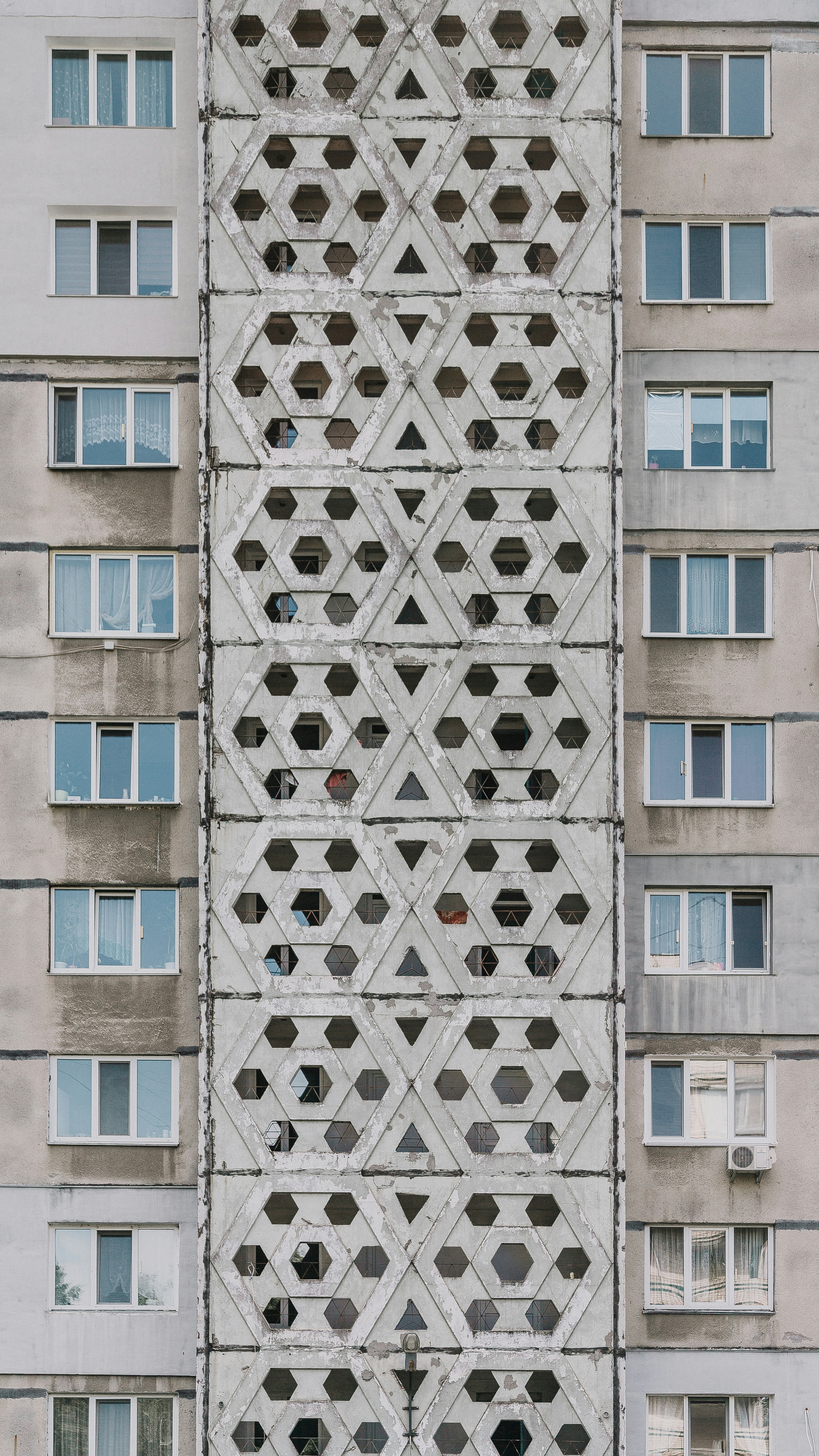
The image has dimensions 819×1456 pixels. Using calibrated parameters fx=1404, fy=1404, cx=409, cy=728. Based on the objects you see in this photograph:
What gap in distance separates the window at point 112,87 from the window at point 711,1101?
1386cm

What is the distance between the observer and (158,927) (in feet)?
58.2

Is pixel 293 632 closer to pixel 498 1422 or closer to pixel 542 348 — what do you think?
pixel 542 348

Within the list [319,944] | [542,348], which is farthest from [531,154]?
[319,944]

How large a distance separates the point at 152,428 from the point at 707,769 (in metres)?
8.40

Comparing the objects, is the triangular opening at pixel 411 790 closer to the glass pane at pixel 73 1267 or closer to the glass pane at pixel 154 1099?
the glass pane at pixel 154 1099

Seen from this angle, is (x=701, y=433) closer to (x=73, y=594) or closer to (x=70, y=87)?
(x=73, y=594)

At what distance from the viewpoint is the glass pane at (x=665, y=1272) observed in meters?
17.4

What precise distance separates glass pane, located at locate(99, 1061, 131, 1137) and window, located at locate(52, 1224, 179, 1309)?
48.7 inches

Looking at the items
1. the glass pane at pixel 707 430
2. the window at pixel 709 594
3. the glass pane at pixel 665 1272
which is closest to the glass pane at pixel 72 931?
the glass pane at pixel 665 1272

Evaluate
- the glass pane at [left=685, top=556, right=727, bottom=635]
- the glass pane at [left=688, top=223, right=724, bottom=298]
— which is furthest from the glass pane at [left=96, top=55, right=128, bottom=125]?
the glass pane at [left=685, top=556, right=727, bottom=635]

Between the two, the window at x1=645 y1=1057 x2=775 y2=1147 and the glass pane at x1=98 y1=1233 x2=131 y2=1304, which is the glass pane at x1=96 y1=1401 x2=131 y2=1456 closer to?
the glass pane at x1=98 y1=1233 x2=131 y2=1304

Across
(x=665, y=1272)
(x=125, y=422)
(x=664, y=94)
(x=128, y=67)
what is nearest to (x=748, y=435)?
(x=664, y=94)

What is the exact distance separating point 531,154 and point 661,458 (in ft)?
13.5

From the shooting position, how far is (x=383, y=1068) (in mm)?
16266
